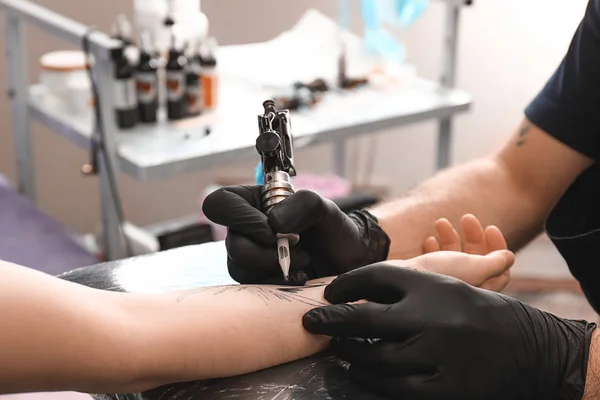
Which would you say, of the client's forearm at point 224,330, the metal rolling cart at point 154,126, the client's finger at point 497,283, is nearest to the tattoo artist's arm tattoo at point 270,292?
the client's forearm at point 224,330

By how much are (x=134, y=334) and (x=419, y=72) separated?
2.34 meters

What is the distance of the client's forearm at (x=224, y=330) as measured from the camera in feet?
2.78

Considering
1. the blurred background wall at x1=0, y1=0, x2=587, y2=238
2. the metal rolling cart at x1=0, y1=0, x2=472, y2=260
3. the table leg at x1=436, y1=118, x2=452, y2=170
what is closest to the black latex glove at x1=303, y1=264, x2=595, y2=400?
the metal rolling cart at x1=0, y1=0, x2=472, y2=260

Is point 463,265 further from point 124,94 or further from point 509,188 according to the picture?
point 124,94

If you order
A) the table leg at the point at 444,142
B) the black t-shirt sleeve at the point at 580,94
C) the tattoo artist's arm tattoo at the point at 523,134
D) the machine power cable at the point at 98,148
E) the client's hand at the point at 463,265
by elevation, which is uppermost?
the black t-shirt sleeve at the point at 580,94

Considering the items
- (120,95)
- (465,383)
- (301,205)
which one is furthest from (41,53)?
(465,383)

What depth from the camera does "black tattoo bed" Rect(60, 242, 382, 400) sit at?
0.83 metres

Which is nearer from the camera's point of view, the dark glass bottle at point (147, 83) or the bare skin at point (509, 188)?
the bare skin at point (509, 188)

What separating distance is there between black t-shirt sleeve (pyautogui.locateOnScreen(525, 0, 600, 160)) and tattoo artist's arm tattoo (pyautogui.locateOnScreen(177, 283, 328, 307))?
650 mm

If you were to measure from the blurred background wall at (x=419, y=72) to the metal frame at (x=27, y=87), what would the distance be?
540mm

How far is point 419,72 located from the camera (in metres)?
3.01

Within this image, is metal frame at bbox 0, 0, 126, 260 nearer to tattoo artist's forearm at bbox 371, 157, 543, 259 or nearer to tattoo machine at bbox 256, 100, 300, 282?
tattoo artist's forearm at bbox 371, 157, 543, 259

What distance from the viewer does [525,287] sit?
297cm

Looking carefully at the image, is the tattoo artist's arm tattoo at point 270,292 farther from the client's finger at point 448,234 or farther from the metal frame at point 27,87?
the metal frame at point 27,87
